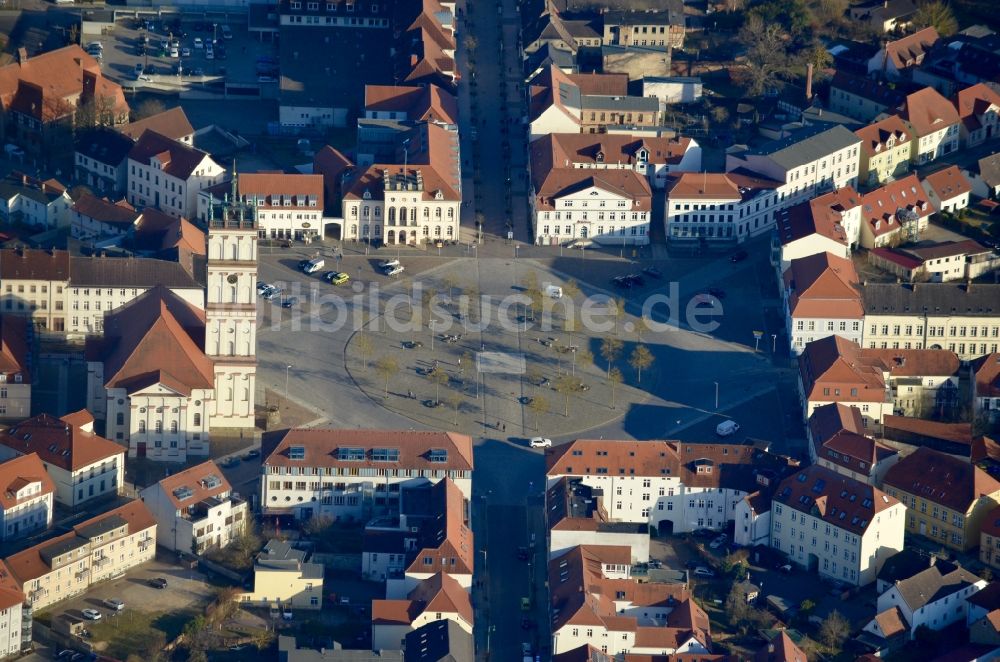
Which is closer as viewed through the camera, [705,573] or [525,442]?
[705,573]

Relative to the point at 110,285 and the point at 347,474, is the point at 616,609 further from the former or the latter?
the point at 110,285

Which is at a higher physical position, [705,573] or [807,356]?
[807,356]

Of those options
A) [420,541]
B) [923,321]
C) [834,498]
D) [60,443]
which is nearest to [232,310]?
[60,443]

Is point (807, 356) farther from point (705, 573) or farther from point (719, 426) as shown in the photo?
point (705, 573)

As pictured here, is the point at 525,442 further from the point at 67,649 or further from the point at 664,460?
the point at 67,649

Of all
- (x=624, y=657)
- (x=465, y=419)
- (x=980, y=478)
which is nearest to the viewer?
(x=624, y=657)

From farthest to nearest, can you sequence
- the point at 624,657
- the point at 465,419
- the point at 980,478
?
the point at 465,419
the point at 980,478
the point at 624,657

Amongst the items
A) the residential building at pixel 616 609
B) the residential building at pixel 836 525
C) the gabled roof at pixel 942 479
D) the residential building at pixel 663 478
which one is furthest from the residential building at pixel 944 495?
the residential building at pixel 616 609

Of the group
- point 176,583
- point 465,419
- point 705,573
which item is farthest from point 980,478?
point 176,583
